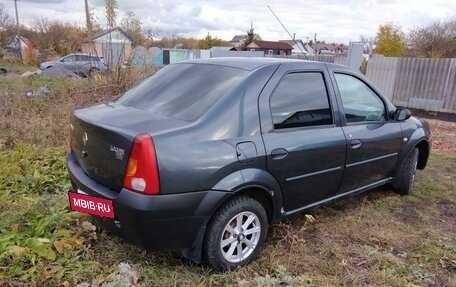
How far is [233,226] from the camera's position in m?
2.86

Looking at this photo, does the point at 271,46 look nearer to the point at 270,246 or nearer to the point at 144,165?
the point at 270,246

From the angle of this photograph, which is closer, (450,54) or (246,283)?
(246,283)

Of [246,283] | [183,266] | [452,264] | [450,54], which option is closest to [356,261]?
[452,264]

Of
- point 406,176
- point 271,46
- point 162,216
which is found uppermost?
point 271,46

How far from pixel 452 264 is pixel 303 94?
1905mm

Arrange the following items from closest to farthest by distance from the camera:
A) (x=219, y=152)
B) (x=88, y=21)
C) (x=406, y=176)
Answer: (x=219, y=152)
(x=406, y=176)
(x=88, y=21)

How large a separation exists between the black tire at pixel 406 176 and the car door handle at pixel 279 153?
222cm

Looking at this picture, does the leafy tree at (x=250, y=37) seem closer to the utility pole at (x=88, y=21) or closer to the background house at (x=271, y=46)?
the background house at (x=271, y=46)

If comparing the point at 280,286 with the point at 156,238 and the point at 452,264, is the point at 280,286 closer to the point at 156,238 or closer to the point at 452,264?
the point at 156,238

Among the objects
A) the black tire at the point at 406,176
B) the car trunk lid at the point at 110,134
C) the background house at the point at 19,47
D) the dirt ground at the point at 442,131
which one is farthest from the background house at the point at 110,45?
the background house at the point at 19,47

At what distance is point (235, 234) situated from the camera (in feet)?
9.37

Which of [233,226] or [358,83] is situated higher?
[358,83]

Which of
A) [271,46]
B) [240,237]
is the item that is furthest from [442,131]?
[271,46]

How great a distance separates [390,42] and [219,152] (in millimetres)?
35035
